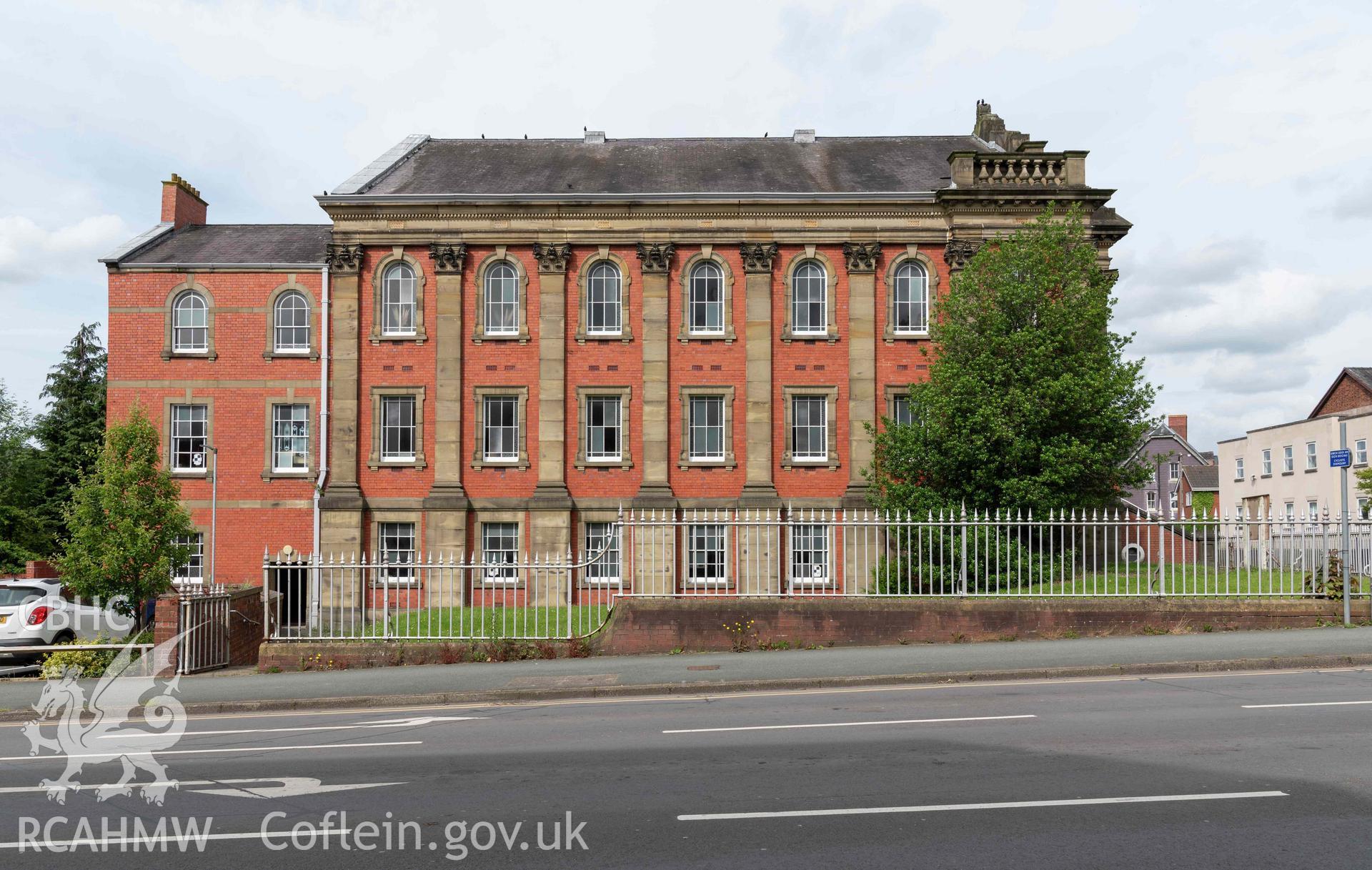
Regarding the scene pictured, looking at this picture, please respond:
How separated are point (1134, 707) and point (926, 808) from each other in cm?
494

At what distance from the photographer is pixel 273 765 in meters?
9.02

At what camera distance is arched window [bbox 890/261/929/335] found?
97.7 ft

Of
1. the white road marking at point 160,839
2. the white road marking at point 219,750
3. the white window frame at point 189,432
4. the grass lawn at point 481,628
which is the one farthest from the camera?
the white window frame at point 189,432

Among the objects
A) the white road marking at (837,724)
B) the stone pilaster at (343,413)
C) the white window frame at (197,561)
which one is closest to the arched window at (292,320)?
the stone pilaster at (343,413)

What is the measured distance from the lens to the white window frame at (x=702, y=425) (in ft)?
97.2

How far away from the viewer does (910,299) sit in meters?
29.8

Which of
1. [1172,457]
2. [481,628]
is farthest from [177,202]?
[1172,457]

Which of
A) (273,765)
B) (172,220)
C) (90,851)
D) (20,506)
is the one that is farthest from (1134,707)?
(20,506)

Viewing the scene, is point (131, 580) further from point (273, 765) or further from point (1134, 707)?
point (1134, 707)

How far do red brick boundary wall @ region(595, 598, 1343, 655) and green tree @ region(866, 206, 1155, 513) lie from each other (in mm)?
7440

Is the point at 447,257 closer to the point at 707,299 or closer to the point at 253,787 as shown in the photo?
the point at 707,299

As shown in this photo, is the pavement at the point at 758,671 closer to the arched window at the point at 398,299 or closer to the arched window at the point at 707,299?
the arched window at the point at 707,299

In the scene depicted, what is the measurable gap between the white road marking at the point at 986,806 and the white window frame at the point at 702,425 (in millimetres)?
22666

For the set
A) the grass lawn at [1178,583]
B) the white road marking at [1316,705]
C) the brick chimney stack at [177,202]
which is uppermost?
the brick chimney stack at [177,202]
